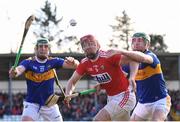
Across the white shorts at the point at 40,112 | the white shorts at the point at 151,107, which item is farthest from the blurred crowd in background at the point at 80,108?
the white shorts at the point at 151,107

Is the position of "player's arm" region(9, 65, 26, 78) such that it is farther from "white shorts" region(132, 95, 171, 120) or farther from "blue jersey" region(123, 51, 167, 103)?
"white shorts" region(132, 95, 171, 120)

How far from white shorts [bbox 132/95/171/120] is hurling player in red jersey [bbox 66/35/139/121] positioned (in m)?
0.97

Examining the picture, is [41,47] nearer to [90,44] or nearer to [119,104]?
[90,44]

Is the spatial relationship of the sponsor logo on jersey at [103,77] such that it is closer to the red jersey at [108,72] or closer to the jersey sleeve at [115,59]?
the red jersey at [108,72]

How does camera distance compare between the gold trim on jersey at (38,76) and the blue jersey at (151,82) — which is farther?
the gold trim on jersey at (38,76)

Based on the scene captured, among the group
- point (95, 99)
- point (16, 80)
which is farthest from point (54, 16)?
point (95, 99)

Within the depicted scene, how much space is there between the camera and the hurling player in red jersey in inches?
403

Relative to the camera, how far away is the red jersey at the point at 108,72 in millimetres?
10328

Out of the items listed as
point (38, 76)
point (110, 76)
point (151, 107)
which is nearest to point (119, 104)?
point (110, 76)

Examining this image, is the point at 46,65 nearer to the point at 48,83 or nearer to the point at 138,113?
the point at 48,83

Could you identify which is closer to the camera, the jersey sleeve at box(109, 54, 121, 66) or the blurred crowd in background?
the jersey sleeve at box(109, 54, 121, 66)

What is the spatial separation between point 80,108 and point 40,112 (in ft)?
68.8

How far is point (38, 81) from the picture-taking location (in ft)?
42.0

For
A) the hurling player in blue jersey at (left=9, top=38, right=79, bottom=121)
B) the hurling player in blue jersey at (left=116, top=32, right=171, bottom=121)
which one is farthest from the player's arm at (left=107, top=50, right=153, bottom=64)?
the hurling player in blue jersey at (left=9, top=38, right=79, bottom=121)
